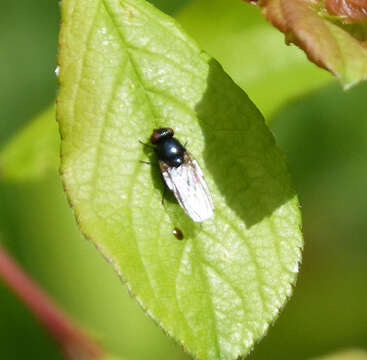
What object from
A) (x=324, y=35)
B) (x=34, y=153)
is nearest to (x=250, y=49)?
(x=34, y=153)

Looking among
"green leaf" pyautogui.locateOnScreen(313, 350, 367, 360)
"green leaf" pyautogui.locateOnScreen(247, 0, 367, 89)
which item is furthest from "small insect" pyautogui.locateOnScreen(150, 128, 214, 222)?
"green leaf" pyautogui.locateOnScreen(313, 350, 367, 360)

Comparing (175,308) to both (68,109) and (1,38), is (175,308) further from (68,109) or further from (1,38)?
(1,38)

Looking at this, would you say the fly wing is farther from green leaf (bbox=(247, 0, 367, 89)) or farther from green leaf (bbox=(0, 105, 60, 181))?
green leaf (bbox=(0, 105, 60, 181))

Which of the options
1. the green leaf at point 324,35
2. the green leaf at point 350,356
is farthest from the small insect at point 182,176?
the green leaf at point 350,356

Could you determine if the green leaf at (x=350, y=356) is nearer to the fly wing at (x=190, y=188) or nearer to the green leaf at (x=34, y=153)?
the fly wing at (x=190, y=188)

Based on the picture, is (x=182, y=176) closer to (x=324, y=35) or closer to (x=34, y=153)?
(x=324, y=35)

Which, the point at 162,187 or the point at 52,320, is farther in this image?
the point at 52,320
